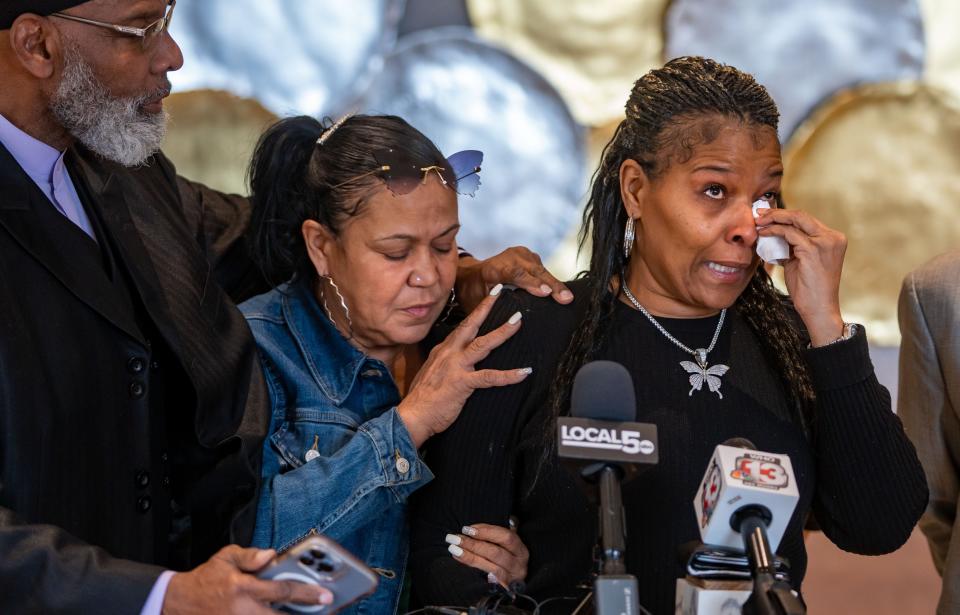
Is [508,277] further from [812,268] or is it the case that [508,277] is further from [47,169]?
[47,169]

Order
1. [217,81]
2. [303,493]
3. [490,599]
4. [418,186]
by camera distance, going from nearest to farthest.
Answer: [490,599], [303,493], [418,186], [217,81]

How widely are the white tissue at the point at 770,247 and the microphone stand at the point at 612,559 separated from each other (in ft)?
2.26

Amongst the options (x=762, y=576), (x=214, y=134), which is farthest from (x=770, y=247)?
(x=214, y=134)

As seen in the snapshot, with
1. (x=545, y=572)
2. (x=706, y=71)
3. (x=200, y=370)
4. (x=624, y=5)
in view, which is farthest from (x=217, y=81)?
(x=545, y=572)

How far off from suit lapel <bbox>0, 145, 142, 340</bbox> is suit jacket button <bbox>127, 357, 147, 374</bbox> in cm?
4

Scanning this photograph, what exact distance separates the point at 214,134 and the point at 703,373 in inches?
73.0

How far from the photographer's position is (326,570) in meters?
1.48

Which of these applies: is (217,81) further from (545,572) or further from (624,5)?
(545,572)

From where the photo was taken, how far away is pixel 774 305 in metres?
2.25

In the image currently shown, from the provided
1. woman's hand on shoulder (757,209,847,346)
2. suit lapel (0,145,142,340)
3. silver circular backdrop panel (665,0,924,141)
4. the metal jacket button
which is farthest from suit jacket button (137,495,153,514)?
silver circular backdrop panel (665,0,924,141)

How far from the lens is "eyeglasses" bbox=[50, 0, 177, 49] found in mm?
2014

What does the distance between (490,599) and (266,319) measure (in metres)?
0.74

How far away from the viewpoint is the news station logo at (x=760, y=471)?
4.86 ft

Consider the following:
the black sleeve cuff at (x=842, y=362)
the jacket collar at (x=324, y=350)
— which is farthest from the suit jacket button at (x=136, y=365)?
the black sleeve cuff at (x=842, y=362)
